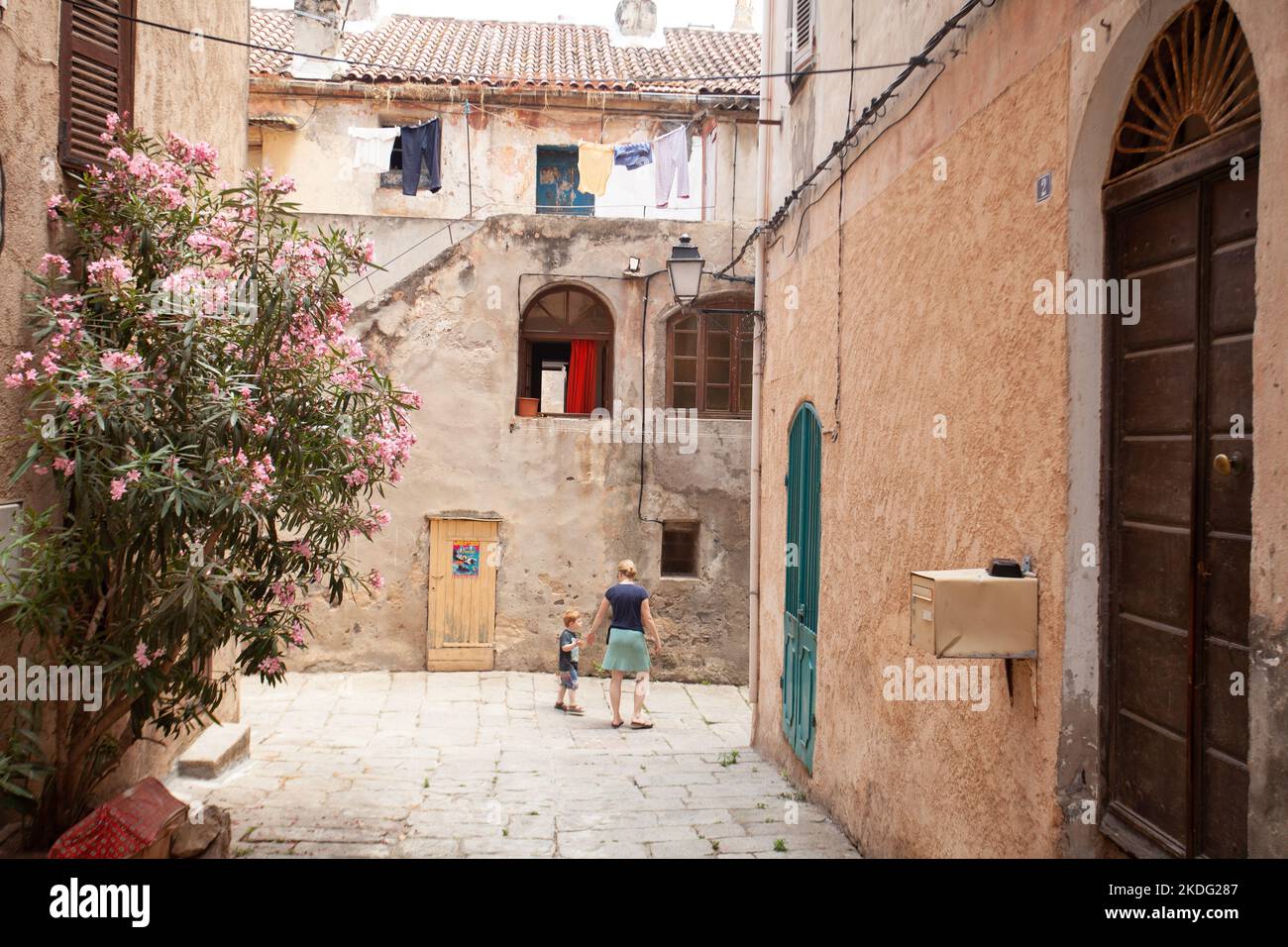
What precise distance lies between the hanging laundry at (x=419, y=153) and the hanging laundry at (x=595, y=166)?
2195mm

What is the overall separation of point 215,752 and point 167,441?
3.84 m

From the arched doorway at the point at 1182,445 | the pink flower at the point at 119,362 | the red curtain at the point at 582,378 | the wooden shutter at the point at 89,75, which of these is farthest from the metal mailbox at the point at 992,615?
the red curtain at the point at 582,378

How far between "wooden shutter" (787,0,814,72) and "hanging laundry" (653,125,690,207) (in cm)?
605

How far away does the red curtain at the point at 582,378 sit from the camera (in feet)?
49.5

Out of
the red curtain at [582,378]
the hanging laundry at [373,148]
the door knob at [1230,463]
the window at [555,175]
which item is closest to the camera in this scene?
the door knob at [1230,463]

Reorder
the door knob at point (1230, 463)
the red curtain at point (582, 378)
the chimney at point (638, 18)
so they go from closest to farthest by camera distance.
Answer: the door knob at point (1230, 463) < the red curtain at point (582, 378) < the chimney at point (638, 18)

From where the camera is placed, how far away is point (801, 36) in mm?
9078

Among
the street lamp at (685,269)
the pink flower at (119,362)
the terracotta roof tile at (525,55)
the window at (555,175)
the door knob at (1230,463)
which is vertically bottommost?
the door knob at (1230,463)

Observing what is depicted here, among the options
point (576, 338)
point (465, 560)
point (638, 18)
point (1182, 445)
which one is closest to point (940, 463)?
point (1182, 445)

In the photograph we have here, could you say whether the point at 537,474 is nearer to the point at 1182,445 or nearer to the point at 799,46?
the point at 799,46

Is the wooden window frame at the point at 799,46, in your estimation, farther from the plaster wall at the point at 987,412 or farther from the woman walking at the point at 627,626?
the woman walking at the point at 627,626

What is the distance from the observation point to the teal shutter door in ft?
27.1

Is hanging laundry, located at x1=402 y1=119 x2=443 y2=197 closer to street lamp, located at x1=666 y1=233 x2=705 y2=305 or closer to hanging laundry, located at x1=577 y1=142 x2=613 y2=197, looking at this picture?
hanging laundry, located at x1=577 y1=142 x2=613 y2=197

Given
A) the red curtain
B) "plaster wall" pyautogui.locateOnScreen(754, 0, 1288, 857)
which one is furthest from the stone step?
the red curtain
